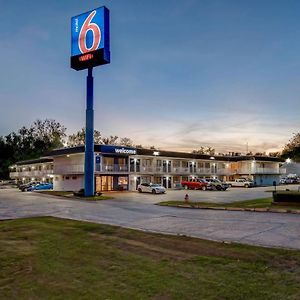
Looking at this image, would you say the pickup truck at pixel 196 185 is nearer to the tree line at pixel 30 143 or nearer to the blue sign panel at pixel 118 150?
the blue sign panel at pixel 118 150

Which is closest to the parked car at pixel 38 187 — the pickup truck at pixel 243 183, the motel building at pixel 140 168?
the motel building at pixel 140 168

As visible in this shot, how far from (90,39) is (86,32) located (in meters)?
1.02

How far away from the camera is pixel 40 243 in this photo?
11.6 metres

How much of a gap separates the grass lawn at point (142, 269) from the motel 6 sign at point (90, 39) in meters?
29.0

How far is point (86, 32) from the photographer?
39.2 meters

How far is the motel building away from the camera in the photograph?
50781 mm

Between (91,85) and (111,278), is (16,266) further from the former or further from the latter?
(91,85)

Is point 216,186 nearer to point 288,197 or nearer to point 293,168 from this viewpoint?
point 288,197

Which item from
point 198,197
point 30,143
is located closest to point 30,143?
point 30,143

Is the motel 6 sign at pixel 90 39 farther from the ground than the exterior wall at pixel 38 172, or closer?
farther from the ground

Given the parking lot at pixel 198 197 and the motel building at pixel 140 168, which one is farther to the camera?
the motel building at pixel 140 168

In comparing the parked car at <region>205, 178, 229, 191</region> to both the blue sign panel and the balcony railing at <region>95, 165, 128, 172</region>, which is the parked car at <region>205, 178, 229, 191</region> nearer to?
the blue sign panel

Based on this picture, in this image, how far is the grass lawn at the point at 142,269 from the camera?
6586 millimetres

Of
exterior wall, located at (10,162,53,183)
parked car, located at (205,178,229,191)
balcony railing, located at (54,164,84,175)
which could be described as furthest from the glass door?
exterior wall, located at (10,162,53,183)
